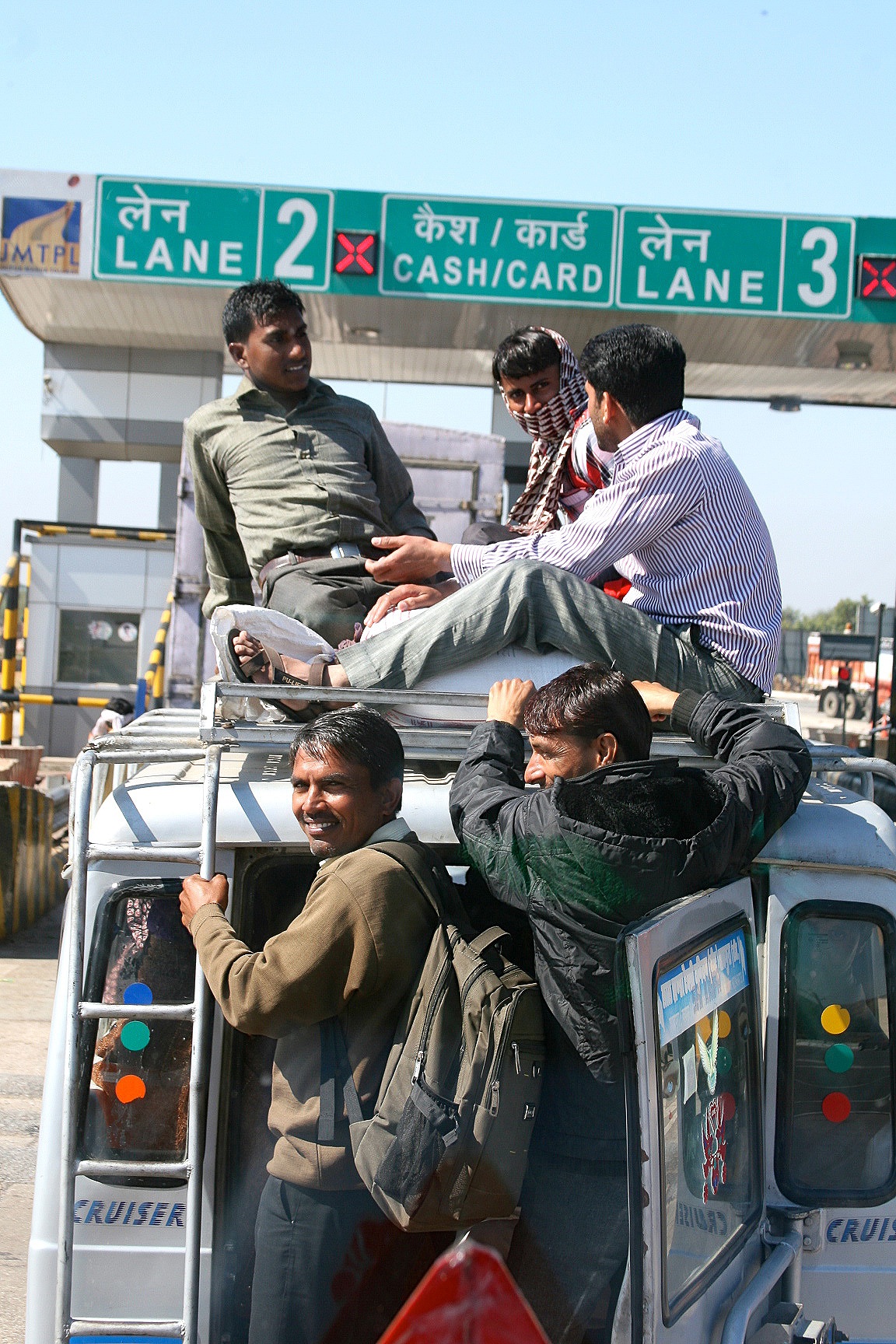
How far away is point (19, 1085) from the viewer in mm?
6340

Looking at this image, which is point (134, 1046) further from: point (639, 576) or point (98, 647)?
point (98, 647)

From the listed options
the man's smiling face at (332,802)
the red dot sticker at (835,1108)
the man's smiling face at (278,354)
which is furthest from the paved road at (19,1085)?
the man's smiling face at (278,354)

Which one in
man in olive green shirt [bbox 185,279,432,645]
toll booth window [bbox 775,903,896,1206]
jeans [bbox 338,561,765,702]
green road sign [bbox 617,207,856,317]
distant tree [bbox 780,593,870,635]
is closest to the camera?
toll booth window [bbox 775,903,896,1206]

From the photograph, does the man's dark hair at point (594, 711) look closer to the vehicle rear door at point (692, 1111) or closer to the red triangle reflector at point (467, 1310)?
the vehicle rear door at point (692, 1111)

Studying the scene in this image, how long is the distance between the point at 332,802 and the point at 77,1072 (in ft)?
2.38

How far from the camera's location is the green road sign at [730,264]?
13.3m

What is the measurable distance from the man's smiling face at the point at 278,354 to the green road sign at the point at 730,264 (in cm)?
933

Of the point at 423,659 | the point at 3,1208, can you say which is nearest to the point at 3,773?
the point at 3,1208

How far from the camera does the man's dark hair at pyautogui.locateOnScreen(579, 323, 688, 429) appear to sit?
3307 millimetres

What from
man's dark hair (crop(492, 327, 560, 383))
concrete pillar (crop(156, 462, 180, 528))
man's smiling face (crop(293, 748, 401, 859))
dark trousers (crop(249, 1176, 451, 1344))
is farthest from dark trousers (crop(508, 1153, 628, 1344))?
concrete pillar (crop(156, 462, 180, 528))

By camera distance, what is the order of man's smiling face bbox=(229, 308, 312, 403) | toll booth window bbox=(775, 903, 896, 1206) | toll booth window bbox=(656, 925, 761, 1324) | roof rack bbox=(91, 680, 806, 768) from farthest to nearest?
1. man's smiling face bbox=(229, 308, 312, 403)
2. roof rack bbox=(91, 680, 806, 768)
3. toll booth window bbox=(775, 903, 896, 1206)
4. toll booth window bbox=(656, 925, 761, 1324)

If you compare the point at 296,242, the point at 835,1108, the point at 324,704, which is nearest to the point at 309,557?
the point at 324,704

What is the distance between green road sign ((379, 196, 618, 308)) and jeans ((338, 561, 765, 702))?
35.2 feet

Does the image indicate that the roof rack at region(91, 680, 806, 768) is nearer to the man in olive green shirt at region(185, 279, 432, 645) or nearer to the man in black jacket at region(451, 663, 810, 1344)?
the man in black jacket at region(451, 663, 810, 1344)
